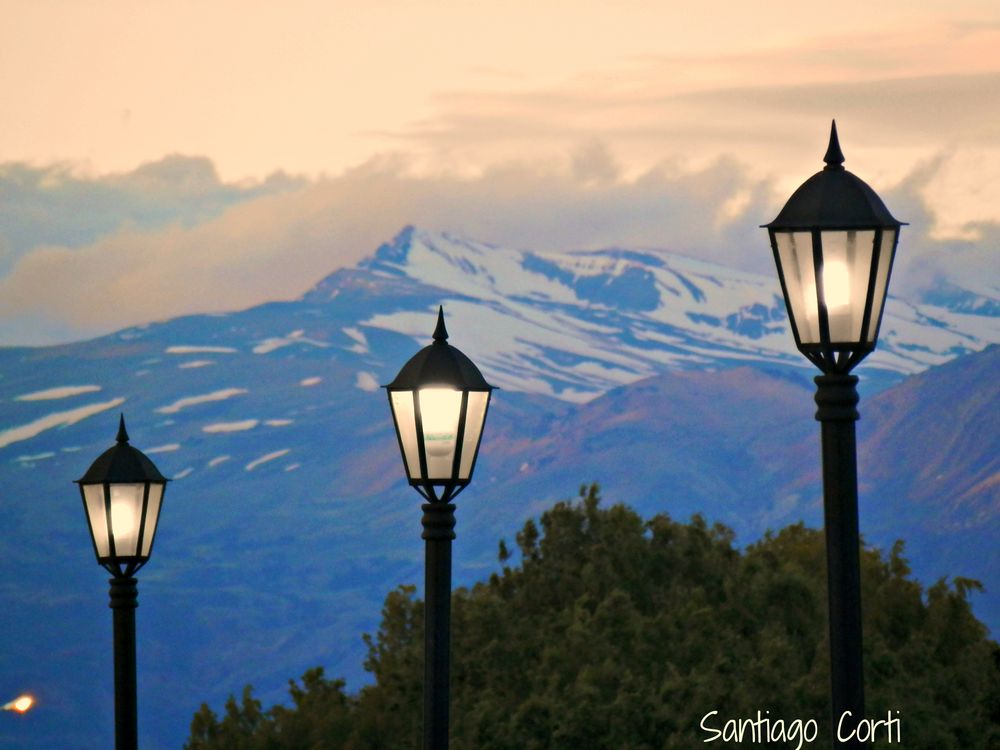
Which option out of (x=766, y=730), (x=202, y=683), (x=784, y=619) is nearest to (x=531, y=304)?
(x=202, y=683)

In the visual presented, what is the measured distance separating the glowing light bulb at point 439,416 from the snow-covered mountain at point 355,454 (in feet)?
302

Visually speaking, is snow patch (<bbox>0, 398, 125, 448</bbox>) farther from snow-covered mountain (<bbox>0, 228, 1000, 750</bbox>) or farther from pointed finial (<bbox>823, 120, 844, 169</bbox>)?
pointed finial (<bbox>823, 120, 844, 169</bbox>)

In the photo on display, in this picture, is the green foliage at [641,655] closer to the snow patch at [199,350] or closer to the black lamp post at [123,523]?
the black lamp post at [123,523]

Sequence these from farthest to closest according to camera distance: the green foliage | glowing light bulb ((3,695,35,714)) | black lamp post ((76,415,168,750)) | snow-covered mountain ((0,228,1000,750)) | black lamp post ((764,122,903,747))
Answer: snow-covered mountain ((0,228,1000,750))
the green foliage
black lamp post ((76,415,168,750))
glowing light bulb ((3,695,35,714))
black lamp post ((764,122,903,747))

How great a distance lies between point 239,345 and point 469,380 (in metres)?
124

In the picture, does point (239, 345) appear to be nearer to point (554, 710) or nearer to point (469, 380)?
point (554, 710)

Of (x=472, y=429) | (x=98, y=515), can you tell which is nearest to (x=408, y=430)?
(x=472, y=429)

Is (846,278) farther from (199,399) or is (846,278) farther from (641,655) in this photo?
(199,399)

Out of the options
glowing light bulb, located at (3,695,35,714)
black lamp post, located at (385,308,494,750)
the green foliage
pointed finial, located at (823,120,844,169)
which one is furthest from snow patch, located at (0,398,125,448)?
pointed finial, located at (823,120,844,169)

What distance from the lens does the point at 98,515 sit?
34.7 ft

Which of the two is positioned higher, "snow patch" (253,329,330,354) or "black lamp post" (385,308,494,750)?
"snow patch" (253,329,330,354)

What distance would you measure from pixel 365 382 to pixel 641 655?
91701mm

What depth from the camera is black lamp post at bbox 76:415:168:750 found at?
10.5 m

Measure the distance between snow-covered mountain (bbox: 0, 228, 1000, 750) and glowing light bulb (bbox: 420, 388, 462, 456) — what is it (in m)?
92.0
